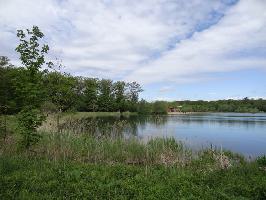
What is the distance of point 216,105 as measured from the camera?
374 feet

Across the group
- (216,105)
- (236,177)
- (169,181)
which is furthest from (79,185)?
(216,105)

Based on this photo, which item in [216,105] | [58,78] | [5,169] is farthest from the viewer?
[216,105]

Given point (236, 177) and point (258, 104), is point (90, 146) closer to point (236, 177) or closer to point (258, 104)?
point (236, 177)

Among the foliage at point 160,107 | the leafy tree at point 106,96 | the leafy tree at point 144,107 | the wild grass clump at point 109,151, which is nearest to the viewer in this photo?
the wild grass clump at point 109,151

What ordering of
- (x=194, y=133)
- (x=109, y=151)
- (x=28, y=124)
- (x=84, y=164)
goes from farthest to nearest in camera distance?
(x=194, y=133) → (x=109, y=151) → (x=28, y=124) → (x=84, y=164)

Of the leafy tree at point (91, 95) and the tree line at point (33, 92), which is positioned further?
the leafy tree at point (91, 95)

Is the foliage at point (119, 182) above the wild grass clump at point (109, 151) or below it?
below

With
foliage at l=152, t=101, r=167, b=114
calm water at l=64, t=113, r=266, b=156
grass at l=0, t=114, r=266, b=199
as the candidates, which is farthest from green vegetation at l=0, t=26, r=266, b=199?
foliage at l=152, t=101, r=167, b=114

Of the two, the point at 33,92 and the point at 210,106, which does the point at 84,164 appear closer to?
the point at 33,92

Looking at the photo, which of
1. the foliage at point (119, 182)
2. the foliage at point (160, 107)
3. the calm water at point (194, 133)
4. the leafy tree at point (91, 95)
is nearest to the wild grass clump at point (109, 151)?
the foliage at point (119, 182)

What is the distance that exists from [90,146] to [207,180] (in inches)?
247

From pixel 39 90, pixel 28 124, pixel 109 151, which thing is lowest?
pixel 109 151

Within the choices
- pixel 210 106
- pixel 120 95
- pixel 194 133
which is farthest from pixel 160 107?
pixel 194 133

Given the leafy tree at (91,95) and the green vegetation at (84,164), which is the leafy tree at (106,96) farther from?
the green vegetation at (84,164)
